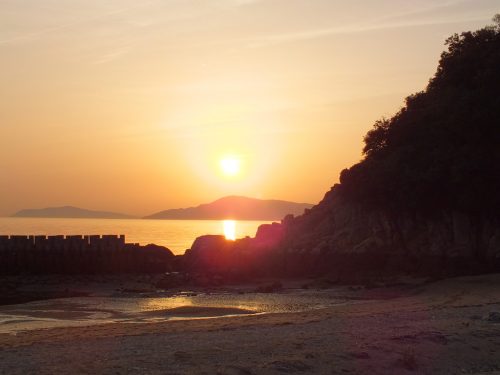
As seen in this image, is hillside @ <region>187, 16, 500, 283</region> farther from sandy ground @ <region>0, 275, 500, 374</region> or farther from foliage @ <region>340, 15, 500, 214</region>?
sandy ground @ <region>0, 275, 500, 374</region>

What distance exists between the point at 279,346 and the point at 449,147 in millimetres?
26423

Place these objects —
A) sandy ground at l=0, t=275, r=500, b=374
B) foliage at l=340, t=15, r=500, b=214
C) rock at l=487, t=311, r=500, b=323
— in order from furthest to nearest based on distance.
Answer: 1. foliage at l=340, t=15, r=500, b=214
2. rock at l=487, t=311, r=500, b=323
3. sandy ground at l=0, t=275, r=500, b=374

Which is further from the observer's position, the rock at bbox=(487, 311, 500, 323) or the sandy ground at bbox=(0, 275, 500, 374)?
the rock at bbox=(487, 311, 500, 323)

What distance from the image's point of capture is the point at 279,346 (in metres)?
15.5

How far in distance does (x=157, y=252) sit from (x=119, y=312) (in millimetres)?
24245

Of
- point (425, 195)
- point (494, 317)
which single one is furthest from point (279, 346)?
point (425, 195)

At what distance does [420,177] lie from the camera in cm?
3891

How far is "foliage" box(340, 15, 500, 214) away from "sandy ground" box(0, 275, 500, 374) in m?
17.4

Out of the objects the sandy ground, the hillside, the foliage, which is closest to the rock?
the sandy ground

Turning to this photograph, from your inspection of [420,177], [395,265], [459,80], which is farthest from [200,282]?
[459,80]

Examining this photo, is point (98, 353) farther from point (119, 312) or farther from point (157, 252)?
point (157, 252)

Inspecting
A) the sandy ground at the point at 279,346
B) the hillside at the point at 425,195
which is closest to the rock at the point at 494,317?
the sandy ground at the point at 279,346

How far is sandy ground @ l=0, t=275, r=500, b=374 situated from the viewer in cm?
1389

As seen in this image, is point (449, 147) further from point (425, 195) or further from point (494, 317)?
point (494, 317)
